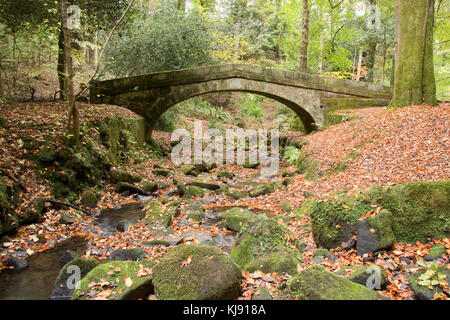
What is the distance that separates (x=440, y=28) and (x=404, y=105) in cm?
850

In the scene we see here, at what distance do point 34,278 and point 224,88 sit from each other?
34.6 feet

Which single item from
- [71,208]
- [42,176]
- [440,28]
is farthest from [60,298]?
[440,28]

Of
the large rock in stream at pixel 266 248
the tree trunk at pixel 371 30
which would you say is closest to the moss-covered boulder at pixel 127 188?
the large rock in stream at pixel 266 248

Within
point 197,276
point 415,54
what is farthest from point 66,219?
point 415,54

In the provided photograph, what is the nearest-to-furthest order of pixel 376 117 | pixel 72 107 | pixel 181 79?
1. pixel 72 107
2. pixel 376 117
3. pixel 181 79

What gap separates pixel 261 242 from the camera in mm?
4004

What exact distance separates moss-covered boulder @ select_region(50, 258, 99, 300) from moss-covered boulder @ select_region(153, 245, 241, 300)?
1117mm

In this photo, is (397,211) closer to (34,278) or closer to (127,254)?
(127,254)

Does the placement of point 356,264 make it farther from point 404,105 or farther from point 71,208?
point 404,105

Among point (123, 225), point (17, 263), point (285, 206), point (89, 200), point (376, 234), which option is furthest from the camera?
point (285, 206)

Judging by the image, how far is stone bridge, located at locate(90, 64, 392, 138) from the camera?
12484mm

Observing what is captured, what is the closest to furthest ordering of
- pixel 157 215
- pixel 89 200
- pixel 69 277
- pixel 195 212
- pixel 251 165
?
1. pixel 69 277
2. pixel 157 215
3. pixel 195 212
4. pixel 89 200
5. pixel 251 165

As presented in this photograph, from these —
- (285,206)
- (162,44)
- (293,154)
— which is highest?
(162,44)

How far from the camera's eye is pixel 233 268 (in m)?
3.21
